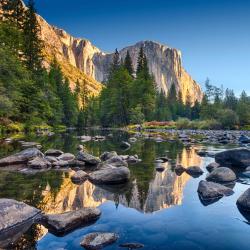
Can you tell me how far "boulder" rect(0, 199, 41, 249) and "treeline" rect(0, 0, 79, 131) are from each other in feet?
70.3

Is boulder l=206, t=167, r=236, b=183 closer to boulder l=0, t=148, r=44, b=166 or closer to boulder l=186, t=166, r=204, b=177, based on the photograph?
boulder l=186, t=166, r=204, b=177

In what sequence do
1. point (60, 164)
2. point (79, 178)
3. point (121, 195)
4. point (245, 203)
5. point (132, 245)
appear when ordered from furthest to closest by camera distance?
point (60, 164)
point (79, 178)
point (121, 195)
point (245, 203)
point (132, 245)

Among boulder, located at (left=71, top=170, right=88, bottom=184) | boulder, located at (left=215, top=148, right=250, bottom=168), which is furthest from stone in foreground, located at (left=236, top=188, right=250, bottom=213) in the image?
boulder, located at (left=215, top=148, right=250, bottom=168)

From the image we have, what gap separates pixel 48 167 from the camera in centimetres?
1265

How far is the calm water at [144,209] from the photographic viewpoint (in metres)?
5.21

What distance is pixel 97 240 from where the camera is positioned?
198 inches

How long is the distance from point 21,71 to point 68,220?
105 ft

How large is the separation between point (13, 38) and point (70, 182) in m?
37.1

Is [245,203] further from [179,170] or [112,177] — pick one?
[179,170]

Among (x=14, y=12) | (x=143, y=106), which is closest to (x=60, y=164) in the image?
(x=14, y=12)

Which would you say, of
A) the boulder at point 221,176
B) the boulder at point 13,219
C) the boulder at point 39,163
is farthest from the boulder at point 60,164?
the boulder at point 13,219

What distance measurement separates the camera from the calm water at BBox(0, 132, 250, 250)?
17.1 feet

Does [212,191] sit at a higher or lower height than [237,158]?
lower

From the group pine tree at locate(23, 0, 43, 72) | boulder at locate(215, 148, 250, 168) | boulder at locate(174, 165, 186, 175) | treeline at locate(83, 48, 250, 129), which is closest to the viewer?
boulder at locate(174, 165, 186, 175)
